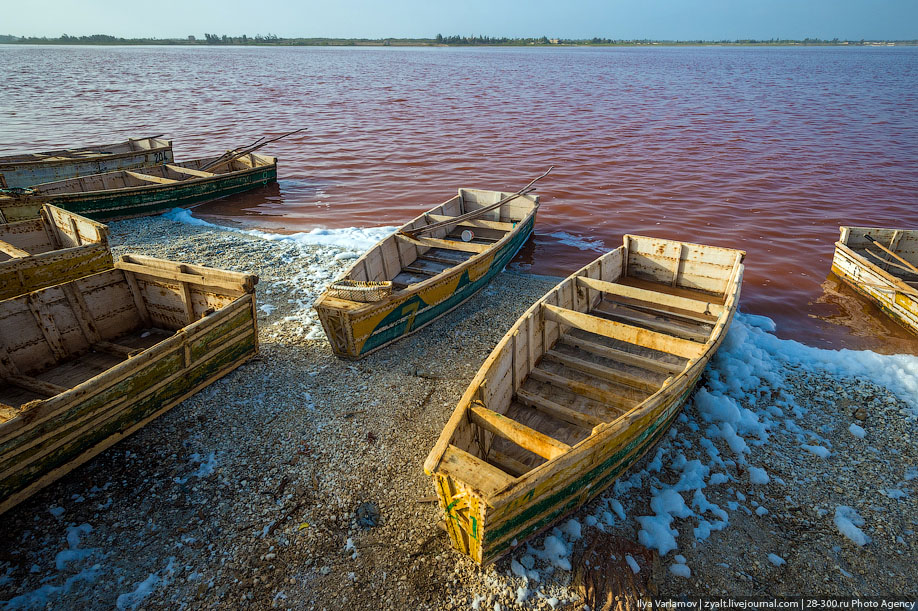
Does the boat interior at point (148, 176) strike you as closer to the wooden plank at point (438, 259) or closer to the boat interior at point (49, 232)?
the boat interior at point (49, 232)

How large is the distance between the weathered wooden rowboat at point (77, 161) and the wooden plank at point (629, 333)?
18774 mm

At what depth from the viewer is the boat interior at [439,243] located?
10250 millimetres

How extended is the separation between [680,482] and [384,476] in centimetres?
407

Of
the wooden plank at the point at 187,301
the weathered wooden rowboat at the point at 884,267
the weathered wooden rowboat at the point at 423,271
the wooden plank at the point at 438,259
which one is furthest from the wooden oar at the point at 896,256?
the wooden plank at the point at 187,301

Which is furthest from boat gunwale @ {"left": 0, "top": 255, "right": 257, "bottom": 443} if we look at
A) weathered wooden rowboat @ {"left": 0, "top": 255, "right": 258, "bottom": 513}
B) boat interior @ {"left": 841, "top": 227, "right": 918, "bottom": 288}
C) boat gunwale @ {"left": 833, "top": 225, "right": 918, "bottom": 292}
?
boat interior @ {"left": 841, "top": 227, "right": 918, "bottom": 288}

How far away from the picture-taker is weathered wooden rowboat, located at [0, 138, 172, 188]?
16594 millimetres

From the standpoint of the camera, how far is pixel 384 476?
6.32 m

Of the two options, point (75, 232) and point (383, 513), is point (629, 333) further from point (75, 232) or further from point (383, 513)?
point (75, 232)

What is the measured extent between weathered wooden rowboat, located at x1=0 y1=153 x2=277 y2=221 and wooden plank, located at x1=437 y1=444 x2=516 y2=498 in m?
14.0

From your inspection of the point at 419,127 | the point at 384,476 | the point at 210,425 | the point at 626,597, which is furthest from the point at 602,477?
the point at 419,127

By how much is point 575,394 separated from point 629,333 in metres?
1.26

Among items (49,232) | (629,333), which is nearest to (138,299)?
(49,232)

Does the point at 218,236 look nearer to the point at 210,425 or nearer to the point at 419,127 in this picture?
the point at 210,425

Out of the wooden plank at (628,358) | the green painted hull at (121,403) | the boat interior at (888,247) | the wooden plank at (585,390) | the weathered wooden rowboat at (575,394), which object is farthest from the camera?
the boat interior at (888,247)
